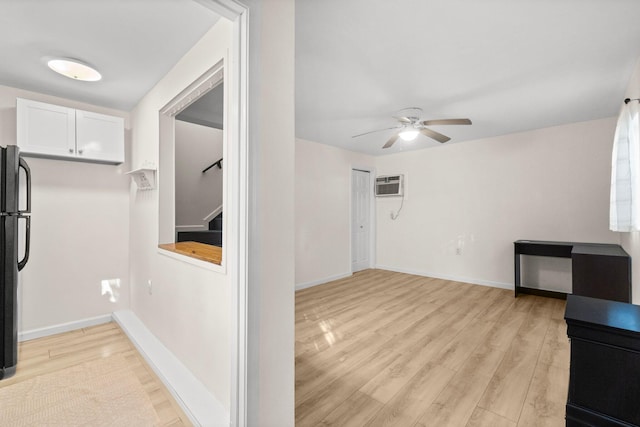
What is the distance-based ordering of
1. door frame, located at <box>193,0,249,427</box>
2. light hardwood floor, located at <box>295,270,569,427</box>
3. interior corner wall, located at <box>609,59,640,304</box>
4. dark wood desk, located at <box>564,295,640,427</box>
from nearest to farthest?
dark wood desk, located at <box>564,295,640,427</box> < door frame, located at <box>193,0,249,427</box> < light hardwood floor, located at <box>295,270,569,427</box> < interior corner wall, located at <box>609,59,640,304</box>

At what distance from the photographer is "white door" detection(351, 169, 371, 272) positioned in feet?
18.7

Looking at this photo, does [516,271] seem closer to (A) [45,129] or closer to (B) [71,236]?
(B) [71,236]

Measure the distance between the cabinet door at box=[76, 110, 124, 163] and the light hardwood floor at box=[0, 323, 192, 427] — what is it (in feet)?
5.78

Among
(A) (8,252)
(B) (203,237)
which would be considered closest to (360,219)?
(B) (203,237)

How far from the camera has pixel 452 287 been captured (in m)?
4.50

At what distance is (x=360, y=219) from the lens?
19.2 feet

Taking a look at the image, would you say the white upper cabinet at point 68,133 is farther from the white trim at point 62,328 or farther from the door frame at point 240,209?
the door frame at point 240,209

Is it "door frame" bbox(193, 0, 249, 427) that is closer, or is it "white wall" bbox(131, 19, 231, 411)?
"door frame" bbox(193, 0, 249, 427)

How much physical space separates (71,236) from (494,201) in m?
5.58

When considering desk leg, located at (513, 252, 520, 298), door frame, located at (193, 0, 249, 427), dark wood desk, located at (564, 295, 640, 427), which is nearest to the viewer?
dark wood desk, located at (564, 295, 640, 427)

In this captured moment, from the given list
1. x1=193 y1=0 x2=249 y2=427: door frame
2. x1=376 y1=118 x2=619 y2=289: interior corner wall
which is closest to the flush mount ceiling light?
x1=193 y1=0 x2=249 y2=427: door frame

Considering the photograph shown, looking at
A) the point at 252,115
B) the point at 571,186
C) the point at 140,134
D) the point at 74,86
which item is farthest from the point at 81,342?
the point at 571,186

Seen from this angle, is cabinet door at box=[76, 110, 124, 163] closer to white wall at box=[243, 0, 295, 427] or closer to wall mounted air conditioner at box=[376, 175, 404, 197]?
white wall at box=[243, 0, 295, 427]

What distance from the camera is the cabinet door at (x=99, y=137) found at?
9.04 ft
